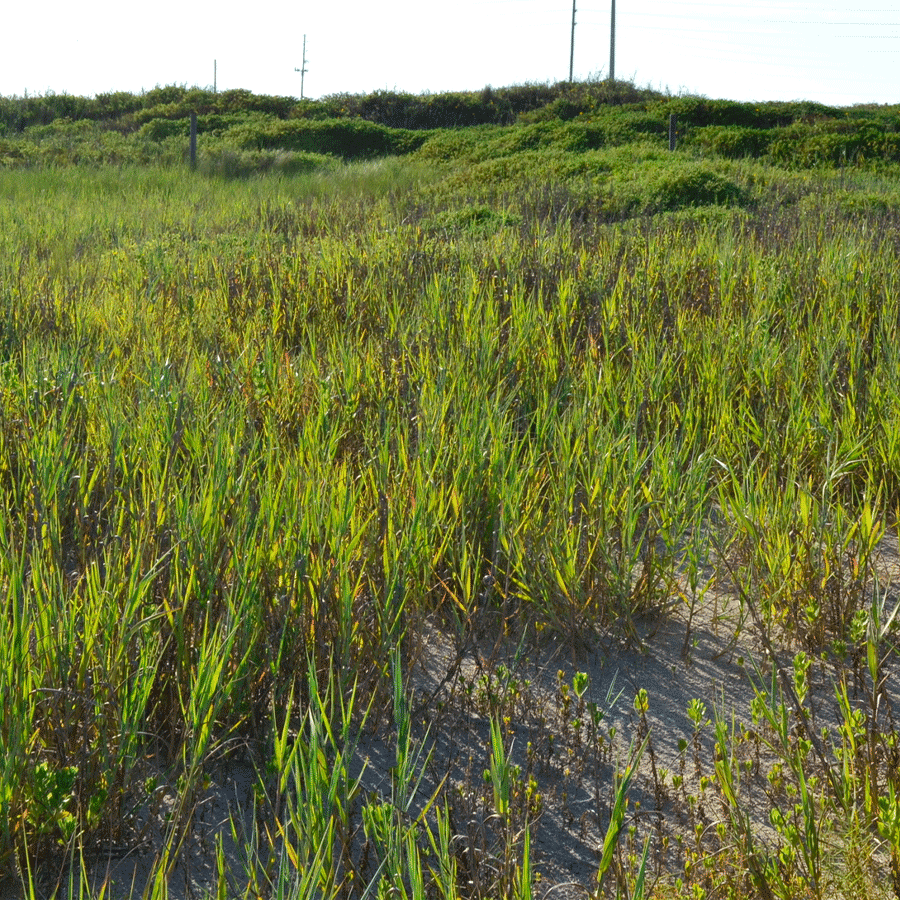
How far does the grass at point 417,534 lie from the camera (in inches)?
55.6

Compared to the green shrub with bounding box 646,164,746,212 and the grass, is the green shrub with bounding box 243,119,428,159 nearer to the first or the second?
the green shrub with bounding box 646,164,746,212

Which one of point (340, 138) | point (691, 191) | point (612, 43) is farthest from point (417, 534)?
point (612, 43)

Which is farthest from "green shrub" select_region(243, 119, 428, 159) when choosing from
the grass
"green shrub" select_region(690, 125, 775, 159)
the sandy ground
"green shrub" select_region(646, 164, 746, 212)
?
the sandy ground

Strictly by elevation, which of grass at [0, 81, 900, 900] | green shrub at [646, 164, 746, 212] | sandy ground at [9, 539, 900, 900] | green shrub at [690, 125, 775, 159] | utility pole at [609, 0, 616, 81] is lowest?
sandy ground at [9, 539, 900, 900]

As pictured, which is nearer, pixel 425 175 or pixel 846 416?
pixel 846 416

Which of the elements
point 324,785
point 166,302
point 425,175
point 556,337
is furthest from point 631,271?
point 425,175

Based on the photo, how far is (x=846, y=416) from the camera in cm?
296

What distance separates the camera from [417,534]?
84.7 inches

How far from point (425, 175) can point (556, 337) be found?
1205 centimetres

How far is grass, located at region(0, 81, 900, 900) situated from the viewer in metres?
1.41

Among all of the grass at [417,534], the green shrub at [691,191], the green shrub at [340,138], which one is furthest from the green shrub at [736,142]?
the grass at [417,534]

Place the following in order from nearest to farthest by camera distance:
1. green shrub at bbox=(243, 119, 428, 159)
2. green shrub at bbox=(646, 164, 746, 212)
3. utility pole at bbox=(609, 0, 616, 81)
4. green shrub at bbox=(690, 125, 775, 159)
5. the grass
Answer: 1. the grass
2. green shrub at bbox=(646, 164, 746, 212)
3. green shrub at bbox=(690, 125, 775, 159)
4. green shrub at bbox=(243, 119, 428, 159)
5. utility pole at bbox=(609, 0, 616, 81)

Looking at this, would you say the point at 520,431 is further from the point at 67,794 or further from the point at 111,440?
the point at 67,794

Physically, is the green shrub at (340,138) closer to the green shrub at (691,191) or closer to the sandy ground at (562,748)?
the green shrub at (691,191)
